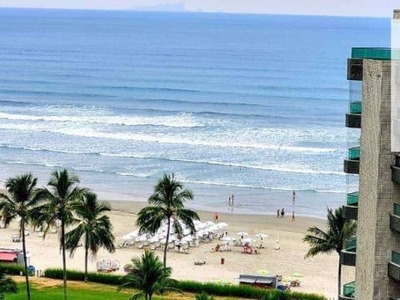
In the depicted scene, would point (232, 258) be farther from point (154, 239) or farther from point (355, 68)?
point (355, 68)

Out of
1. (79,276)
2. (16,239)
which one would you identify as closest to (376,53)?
(79,276)

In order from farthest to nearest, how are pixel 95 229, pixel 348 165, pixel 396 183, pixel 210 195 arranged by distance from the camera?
pixel 210 195
pixel 95 229
pixel 348 165
pixel 396 183

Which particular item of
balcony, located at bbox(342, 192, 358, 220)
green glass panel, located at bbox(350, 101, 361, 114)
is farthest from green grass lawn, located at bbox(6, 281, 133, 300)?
green glass panel, located at bbox(350, 101, 361, 114)

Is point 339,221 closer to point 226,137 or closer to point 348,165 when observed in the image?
point 348,165

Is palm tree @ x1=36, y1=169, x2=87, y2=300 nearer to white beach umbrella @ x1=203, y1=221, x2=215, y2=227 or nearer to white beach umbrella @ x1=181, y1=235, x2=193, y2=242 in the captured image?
white beach umbrella @ x1=181, y1=235, x2=193, y2=242

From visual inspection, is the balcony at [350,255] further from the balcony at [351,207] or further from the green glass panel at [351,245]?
the balcony at [351,207]

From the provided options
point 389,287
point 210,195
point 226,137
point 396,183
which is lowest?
point 389,287

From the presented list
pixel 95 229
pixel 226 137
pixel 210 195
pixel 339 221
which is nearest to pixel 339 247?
pixel 339 221

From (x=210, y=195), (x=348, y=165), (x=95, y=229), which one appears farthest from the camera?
(x=210, y=195)
